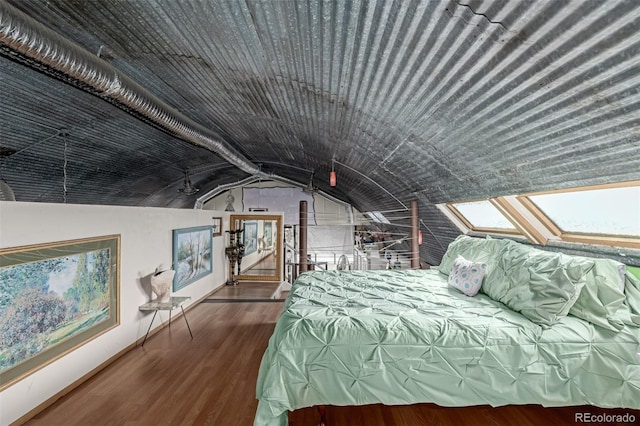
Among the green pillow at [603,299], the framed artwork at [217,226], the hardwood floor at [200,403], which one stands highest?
the framed artwork at [217,226]

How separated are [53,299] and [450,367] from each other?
2790mm

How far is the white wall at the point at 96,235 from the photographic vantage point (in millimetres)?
1912

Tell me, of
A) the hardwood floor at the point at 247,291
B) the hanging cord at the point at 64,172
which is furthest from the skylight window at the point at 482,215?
the hanging cord at the point at 64,172

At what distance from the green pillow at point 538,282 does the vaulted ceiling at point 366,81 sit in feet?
1.78

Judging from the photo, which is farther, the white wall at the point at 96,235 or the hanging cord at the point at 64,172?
the hanging cord at the point at 64,172

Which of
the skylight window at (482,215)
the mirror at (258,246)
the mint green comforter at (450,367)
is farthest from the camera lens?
the mirror at (258,246)

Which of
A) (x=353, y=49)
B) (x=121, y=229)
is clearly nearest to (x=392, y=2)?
(x=353, y=49)

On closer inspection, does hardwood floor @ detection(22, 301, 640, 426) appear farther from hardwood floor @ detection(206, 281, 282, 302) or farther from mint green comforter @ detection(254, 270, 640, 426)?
hardwood floor @ detection(206, 281, 282, 302)

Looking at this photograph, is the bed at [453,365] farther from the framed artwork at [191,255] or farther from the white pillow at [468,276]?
the framed artwork at [191,255]

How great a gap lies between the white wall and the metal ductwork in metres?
0.91

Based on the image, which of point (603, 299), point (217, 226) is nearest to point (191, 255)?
point (217, 226)

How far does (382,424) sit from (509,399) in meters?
0.78

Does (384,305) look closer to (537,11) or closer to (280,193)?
(537,11)

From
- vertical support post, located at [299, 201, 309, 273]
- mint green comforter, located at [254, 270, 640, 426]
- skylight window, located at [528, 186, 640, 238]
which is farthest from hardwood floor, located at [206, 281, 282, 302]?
skylight window, located at [528, 186, 640, 238]
